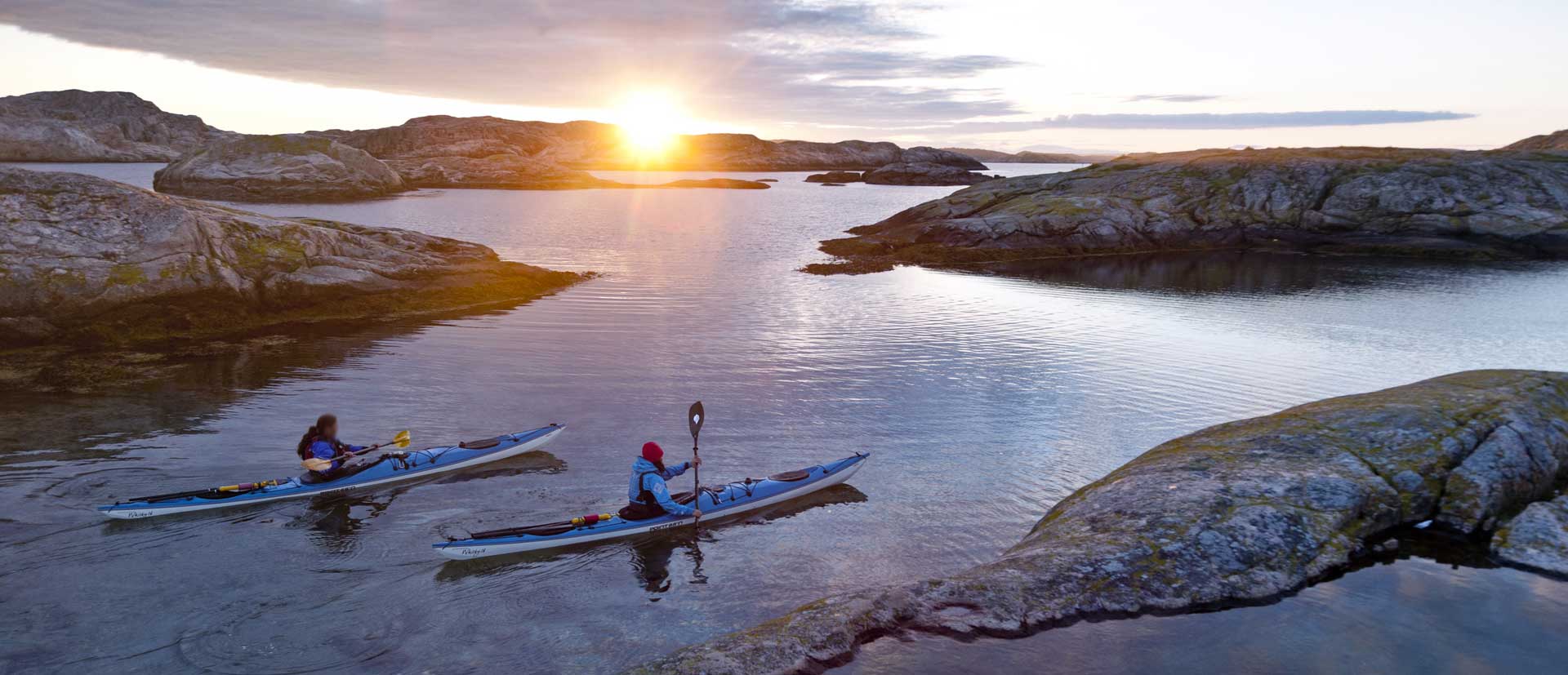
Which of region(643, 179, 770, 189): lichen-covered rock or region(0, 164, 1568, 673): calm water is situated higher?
region(643, 179, 770, 189): lichen-covered rock

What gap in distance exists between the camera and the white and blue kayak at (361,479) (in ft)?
51.2

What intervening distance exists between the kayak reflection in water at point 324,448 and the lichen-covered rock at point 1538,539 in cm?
2070

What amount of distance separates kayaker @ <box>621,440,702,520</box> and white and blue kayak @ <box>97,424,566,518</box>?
16.2 ft

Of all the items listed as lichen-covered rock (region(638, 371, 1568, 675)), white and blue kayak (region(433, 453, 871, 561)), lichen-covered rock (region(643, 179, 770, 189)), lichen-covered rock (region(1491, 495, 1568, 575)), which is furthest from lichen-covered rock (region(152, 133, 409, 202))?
lichen-covered rock (region(1491, 495, 1568, 575))

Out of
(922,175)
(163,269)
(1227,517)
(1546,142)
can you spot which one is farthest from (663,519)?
(922,175)

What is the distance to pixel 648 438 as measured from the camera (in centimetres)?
2097

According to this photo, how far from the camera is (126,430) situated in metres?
20.2

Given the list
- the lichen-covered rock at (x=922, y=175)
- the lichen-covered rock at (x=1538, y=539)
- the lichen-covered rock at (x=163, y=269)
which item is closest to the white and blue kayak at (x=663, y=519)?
the lichen-covered rock at (x=1538, y=539)

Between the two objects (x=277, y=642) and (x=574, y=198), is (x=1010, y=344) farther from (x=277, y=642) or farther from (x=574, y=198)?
(x=574, y=198)

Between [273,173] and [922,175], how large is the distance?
120m

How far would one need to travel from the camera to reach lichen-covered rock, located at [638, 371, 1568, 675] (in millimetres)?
11195

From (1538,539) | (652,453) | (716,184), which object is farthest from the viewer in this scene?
(716,184)

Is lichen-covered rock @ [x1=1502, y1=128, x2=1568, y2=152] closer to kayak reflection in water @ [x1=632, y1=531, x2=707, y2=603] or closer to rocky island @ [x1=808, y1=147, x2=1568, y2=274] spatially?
rocky island @ [x1=808, y1=147, x2=1568, y2=274]

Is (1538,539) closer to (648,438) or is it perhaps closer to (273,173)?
(648,438)
